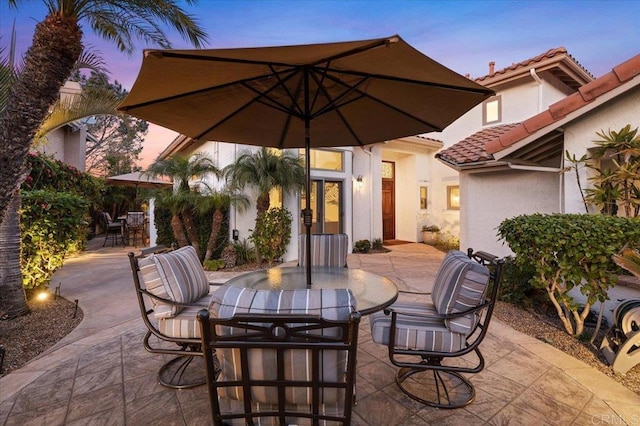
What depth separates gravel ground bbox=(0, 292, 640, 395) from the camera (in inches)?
111

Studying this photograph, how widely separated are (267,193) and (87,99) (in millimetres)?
3879

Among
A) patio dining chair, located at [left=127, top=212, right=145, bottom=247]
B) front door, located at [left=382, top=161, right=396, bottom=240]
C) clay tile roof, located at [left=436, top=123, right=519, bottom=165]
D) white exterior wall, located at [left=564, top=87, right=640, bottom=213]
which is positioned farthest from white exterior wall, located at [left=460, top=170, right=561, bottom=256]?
patio dining chair, located at [left=127, top=212, right=145, bottom=247]

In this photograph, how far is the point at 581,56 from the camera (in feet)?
31.5

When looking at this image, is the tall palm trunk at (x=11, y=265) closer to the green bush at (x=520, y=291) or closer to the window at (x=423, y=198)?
the green bush at (x=520, y=291)

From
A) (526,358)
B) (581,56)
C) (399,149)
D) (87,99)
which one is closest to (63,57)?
(87,99)

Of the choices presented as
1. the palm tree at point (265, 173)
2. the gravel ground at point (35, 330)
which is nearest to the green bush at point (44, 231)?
the gravel ground at point (35, 330)

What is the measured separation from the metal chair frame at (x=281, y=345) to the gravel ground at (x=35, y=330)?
300 centimetres

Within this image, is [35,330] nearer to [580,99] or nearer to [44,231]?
[44,231]

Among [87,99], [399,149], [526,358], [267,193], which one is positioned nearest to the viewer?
[526,358]

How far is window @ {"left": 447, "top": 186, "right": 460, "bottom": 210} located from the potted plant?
968 millimetres

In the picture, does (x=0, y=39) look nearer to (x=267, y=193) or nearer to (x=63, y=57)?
(x=63, y=57)

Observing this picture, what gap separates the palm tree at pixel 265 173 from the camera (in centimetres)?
725

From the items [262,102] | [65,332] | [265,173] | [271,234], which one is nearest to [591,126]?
[262,102]

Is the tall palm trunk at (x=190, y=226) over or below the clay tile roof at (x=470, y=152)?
below
